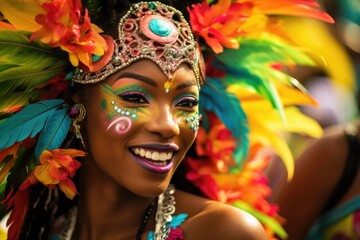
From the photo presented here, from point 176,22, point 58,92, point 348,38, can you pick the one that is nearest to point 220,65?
point 176,22

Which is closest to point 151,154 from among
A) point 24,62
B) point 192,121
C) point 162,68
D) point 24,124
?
point 192,121

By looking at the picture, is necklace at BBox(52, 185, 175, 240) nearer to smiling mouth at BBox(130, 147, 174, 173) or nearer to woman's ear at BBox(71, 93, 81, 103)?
smiling mouth at BBox(130, 147, 174, 173)

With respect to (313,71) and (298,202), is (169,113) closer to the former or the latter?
(298,202)

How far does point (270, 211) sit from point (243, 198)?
0.15 metres

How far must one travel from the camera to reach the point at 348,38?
7.07 m

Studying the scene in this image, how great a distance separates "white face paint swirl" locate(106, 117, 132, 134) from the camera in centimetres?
350

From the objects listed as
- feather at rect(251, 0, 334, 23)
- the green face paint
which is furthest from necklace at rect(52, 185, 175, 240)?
feather at rect(251, 0, 334, 23)

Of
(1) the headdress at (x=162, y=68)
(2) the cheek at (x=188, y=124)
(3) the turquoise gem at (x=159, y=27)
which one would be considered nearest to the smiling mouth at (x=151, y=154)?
(2) the cheek at (x=188, y=124)

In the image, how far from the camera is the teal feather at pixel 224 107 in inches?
162

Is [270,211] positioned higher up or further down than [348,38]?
higher up

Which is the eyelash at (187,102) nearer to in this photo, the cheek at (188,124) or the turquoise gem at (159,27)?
the cheek at (188,124)

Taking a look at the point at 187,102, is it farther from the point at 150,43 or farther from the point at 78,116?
the point at 78,116

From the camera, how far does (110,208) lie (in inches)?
151

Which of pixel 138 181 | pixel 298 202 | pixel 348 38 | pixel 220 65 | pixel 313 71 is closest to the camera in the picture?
pixel 138 181
